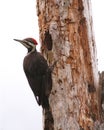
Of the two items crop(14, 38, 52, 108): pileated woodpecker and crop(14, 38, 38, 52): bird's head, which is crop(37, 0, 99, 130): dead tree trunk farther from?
crop(14, 38, 38, 52): bird's head

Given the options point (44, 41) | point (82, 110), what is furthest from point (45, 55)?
point (82, 110)

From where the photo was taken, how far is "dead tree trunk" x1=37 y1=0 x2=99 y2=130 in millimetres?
10758

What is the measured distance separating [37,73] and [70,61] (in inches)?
16.2

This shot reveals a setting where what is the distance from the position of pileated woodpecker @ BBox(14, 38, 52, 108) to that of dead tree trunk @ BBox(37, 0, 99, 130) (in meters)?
0.08

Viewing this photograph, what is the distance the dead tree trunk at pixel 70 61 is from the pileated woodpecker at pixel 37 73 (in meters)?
0.08

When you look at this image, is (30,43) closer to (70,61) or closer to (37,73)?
(37,73)

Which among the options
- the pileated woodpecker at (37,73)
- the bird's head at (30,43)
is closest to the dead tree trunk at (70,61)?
Answer: the pileated woodpecker at (37,73)

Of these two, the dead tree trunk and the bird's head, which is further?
the bird's head

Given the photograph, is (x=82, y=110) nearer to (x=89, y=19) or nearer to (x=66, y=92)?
(x=66, y=92)

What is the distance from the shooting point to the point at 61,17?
1103 centimetres

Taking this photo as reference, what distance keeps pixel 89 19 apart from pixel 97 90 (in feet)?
2.81

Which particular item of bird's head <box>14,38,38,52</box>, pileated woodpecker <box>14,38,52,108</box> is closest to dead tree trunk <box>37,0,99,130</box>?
pileated woodpecker <box>14,38,52,108</box>

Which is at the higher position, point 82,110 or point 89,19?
point 89,19

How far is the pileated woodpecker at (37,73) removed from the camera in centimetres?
1090
